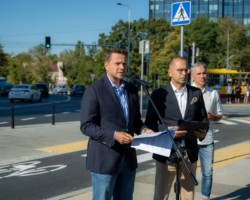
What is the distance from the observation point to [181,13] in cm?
920

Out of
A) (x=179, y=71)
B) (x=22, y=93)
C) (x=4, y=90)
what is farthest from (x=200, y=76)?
(x=4, y=90)

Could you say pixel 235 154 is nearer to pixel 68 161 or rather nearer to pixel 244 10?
pixel 68 161

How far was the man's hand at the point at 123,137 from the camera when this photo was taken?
10.2ft

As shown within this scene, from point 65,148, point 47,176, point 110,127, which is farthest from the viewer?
point 65,148

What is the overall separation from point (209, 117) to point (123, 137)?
6.87 feet

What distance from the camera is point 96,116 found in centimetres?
326

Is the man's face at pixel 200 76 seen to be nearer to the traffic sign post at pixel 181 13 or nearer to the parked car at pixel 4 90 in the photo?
the traffic sign post at pixel 181 13

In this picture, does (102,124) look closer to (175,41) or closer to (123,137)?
(123,137)

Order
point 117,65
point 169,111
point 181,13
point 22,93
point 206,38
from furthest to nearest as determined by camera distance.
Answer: point 206,38 → point 22,93 → point 181,13 → point 169,111 → point 117,65

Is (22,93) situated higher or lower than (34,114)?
higher

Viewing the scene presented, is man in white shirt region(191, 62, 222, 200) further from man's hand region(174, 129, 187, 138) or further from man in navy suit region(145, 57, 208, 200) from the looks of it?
man's hand region(174, 129, 187, 138)

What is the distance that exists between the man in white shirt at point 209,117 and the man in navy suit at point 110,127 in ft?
5.61

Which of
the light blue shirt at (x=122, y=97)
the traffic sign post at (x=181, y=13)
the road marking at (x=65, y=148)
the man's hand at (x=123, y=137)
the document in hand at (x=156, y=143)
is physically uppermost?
the traffic sign post at (x=181, y=13)

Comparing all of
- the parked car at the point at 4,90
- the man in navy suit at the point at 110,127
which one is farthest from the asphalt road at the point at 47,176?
the parked car at the point at 4,90
